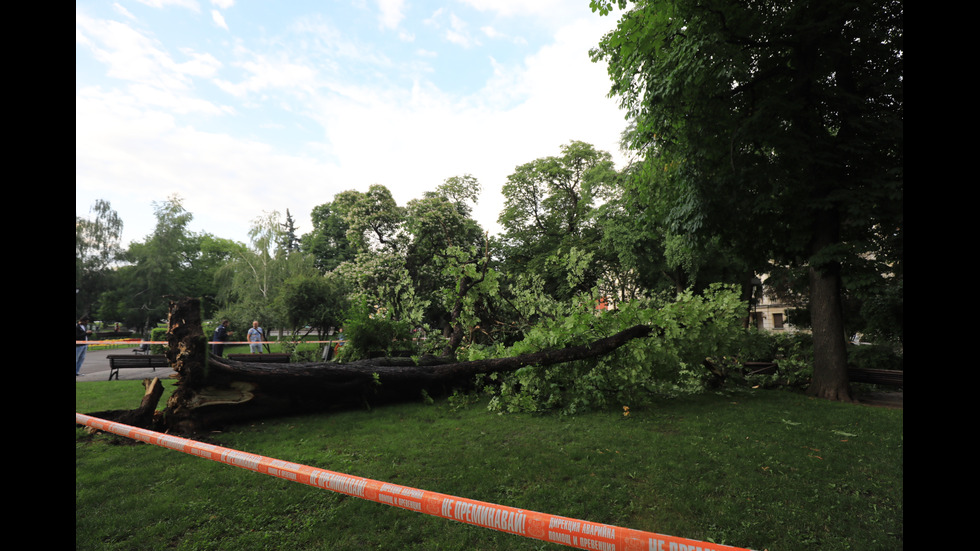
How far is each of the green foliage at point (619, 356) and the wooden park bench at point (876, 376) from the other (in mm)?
3132

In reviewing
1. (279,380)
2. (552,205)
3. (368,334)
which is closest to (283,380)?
(279,380)

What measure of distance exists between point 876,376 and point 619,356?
5.97 m

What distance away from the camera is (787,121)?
8.22 metres

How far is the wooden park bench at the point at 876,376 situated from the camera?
8.14 meters

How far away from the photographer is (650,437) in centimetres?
500

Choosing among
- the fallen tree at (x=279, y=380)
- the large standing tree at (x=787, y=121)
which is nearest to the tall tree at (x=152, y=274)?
the fallen tree at (x=279, y=380)

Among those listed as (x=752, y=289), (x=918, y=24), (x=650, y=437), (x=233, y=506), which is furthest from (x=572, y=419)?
(x=752, y=289)

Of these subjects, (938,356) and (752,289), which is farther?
(752,289)

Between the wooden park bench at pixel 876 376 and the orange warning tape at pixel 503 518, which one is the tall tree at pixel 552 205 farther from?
the orange warning tape at pixel 503 518

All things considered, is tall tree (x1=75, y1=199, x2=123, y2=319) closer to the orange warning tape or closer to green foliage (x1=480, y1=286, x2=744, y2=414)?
green foliage (x1=480, y1=286, x2=744, y2=414)

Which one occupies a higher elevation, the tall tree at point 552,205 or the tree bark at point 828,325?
the tall tree at point 552,205

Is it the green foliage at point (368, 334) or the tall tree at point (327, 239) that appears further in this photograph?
the tall tree at point (327, 239)
